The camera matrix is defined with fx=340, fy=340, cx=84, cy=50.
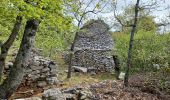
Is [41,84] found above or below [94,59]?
below

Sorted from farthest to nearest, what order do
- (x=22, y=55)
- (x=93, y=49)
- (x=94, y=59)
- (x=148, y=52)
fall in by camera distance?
1. (x=93, y=49)
2. (x=94, y=59)
3. (x=148, y=52)
4. (x=22, y=55)

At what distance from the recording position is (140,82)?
18750 millimetres

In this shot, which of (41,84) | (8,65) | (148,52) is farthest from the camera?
(148,52)

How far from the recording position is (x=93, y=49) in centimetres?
3338

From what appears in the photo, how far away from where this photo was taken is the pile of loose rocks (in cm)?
2058

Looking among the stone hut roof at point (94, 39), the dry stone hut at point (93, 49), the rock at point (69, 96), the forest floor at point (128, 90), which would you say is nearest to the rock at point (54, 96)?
the rock at point (69, 96)

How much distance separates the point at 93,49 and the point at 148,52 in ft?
23.4

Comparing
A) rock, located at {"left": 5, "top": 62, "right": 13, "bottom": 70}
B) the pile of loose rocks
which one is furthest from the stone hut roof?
rock, located at {"left": 5, "top": 62, "right": 13, "bottom": 70}

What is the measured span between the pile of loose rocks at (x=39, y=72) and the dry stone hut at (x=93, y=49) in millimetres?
8503

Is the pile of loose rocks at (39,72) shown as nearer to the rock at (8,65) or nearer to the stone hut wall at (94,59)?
the rock at (8,65)

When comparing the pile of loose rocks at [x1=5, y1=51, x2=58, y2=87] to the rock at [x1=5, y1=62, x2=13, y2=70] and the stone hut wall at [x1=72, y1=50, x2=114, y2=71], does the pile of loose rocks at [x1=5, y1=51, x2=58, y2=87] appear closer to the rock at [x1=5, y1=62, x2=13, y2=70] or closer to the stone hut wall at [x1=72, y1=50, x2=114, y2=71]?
the rock at [x1=5, y1=62, x2=13, y2=70]

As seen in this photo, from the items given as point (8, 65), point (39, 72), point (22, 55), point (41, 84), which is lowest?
point (41, 84)

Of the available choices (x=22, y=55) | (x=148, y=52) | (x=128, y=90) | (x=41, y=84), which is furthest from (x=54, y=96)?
(x=148, y=52)

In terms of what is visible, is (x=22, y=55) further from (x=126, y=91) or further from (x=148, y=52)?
(x=148, y=52)
